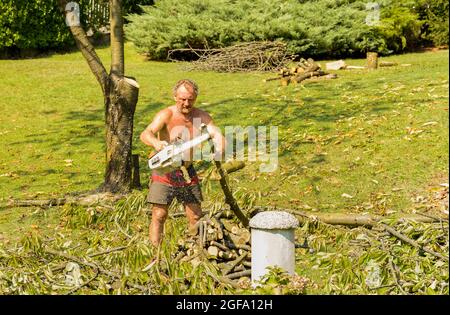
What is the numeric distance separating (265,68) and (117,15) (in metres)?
9.81

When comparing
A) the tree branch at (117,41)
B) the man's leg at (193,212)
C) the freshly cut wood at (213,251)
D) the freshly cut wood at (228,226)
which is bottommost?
the freshly cut wood at (213,251)

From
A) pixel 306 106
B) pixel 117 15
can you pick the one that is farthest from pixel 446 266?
pixel 306 106

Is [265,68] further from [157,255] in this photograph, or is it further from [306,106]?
[157,255]

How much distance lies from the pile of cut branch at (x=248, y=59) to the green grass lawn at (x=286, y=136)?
0.71m

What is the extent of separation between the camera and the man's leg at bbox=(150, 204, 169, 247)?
7137 mm

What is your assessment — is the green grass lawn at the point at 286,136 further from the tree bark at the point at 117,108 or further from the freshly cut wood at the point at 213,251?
the tree bark at the point at 117,108

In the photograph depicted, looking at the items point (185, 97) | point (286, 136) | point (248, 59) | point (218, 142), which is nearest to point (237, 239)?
point (218, 142)

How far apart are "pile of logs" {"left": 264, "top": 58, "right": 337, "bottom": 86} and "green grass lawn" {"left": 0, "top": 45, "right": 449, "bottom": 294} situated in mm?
370

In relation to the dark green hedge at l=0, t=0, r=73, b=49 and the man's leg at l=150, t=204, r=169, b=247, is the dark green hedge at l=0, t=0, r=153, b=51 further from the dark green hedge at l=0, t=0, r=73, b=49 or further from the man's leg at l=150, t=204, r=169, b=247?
the man's leg at l=150, t=204, r=169, b=247

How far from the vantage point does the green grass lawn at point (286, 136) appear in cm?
927

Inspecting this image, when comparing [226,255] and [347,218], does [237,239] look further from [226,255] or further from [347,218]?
[347,218]

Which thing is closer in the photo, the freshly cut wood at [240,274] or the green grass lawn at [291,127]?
the freshly cut wood at [240,274]

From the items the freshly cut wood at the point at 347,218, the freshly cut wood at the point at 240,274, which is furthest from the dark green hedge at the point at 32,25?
the freshly cut wood at the point at 240,274

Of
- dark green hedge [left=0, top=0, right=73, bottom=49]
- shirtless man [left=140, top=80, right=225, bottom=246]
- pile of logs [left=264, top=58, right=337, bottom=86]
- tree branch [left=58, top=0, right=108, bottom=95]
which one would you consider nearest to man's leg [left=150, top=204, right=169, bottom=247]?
shirtless man [left=140, top=80, right=225, bottom=246]
